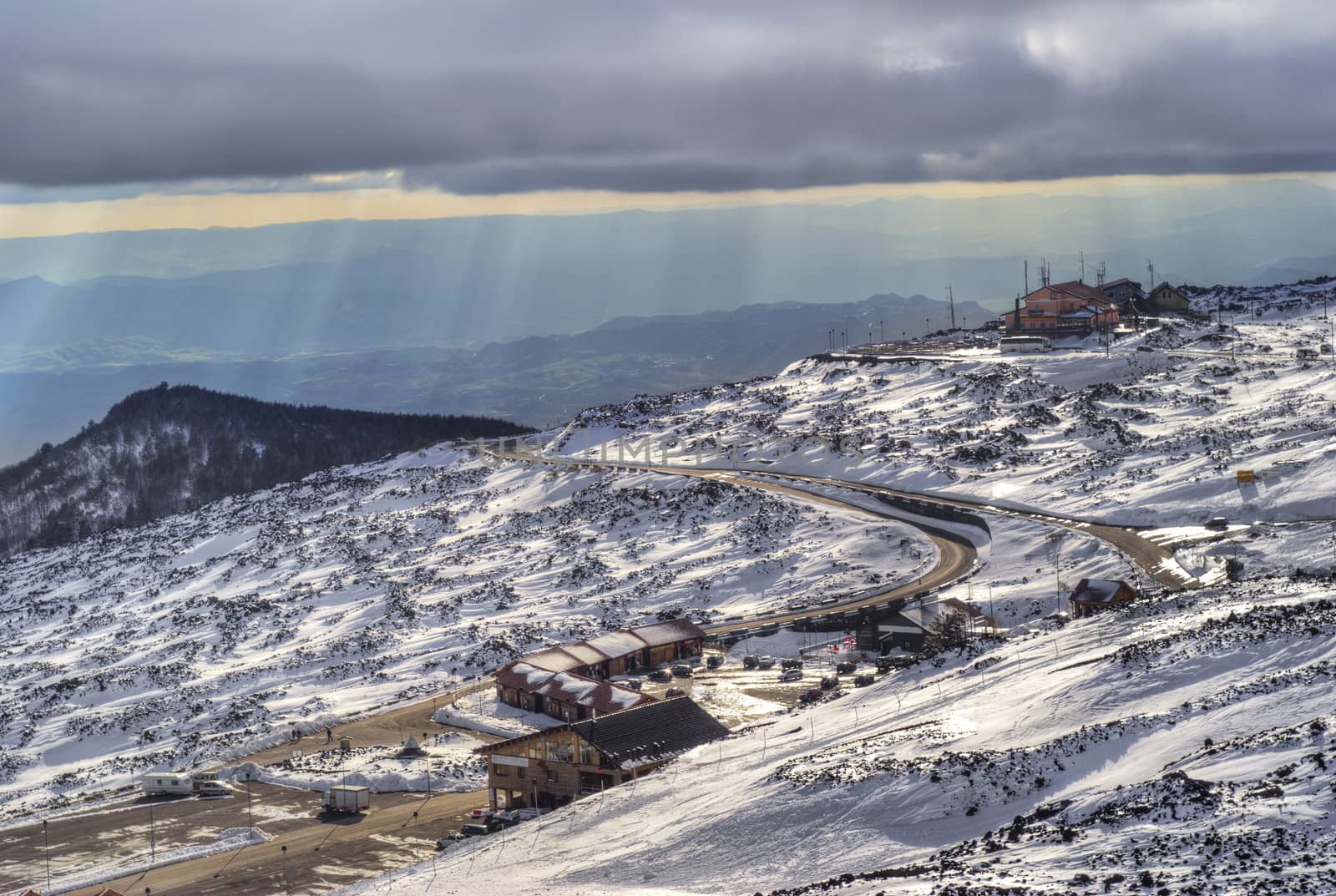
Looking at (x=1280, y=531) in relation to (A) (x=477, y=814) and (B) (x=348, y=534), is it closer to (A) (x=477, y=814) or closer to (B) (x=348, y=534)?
(A) (x=477, y=814)

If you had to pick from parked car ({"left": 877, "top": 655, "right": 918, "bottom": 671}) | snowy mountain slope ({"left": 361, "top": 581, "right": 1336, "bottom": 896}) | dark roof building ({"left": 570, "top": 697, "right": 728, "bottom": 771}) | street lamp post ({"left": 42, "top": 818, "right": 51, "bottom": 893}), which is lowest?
street lamp post ({"left": 42, "top": 818, "right": 51, "bottom": 893})

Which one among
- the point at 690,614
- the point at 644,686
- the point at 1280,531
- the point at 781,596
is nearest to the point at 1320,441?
the point at 1280,531

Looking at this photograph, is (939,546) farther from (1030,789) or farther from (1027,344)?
(1027,344)

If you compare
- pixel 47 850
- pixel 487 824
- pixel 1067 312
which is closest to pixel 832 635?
pixel 487 824

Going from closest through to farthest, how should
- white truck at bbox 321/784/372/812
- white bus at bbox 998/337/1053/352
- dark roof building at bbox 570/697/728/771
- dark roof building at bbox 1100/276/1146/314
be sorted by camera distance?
1. dark roof building at bbox 570/697/728/771
2. white truck at bbox 321/784/372/812
3. white bus at bbox 998/337/1053/352
4. dark roof building at bbox 1100/276/1146/314

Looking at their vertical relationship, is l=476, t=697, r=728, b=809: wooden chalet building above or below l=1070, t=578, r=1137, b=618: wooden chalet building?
below

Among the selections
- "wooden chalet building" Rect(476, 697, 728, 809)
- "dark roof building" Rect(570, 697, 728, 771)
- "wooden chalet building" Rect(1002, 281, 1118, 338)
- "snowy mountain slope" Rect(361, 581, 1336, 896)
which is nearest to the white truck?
"wooden chalet building" Rect(476, 697, 728, 809)

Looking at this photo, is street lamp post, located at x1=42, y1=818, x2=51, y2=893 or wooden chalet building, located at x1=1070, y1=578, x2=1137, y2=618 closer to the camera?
street lamp post, located at x1=42, y1=818, x2=51, y2=893

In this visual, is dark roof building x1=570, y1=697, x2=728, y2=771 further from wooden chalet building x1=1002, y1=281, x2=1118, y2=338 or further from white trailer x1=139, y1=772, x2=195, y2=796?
wooden chalet building x1=1002, y1=281, x2=1118, y2=338
